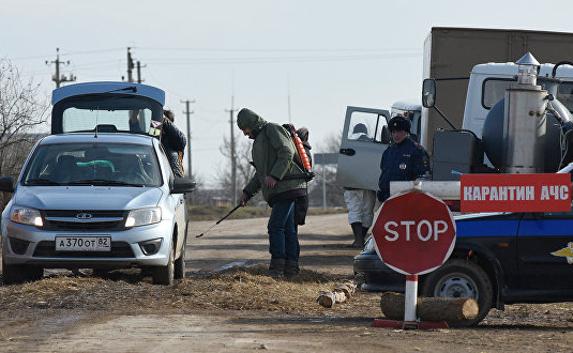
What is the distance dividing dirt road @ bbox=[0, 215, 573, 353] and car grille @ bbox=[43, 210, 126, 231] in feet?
1.73

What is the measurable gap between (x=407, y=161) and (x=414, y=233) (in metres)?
2.87

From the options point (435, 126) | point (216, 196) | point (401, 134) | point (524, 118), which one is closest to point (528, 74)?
point (524, 118)

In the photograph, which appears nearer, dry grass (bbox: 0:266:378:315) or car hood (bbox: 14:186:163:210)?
dry grass (bbox: 0:266:378:315)

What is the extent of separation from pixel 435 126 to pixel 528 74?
5.13 meters

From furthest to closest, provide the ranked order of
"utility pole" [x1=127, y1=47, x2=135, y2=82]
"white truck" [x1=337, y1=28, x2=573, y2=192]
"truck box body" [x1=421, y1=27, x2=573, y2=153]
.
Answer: "utility pole" [x1=127, y1=47, x2=135, y2=82], "truck box body" [x1=421, y1=27, x2=573, y2=153], "white truck" [x1=337, y1=28, x2=573, y2=192]

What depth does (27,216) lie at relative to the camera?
13.3 meters

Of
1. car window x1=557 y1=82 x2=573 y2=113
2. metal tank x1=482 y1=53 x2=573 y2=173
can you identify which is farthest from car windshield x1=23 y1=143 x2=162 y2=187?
car window x1=557 y1=82 x2=573 y2=113

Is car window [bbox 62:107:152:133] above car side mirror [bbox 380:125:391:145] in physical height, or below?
above

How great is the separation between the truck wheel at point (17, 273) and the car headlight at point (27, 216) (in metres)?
0.47

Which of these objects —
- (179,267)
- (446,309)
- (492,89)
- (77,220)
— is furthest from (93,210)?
(492,89)

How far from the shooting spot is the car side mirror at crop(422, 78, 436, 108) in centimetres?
1631

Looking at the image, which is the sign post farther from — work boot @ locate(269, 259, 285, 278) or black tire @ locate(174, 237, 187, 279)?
black tire @ locate(174, 237, 187, 279)

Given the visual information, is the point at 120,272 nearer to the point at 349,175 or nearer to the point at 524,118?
the point at 524,118

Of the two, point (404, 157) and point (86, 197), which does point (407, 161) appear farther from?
point (86, 197)
